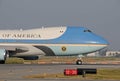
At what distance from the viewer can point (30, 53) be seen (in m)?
64.1

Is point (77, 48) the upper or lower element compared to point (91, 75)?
upper

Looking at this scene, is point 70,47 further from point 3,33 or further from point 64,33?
point 3,33

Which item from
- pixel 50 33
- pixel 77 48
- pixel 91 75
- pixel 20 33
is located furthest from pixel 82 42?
pixel 91 75

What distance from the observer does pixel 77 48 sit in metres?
63.2

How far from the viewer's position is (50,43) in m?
63.4

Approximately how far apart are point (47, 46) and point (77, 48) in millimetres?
4610

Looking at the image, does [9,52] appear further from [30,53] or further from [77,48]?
[77,48]

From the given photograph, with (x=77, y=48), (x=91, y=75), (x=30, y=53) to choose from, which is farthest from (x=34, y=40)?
(x=91, y=75)

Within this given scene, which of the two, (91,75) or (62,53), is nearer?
(91,75)

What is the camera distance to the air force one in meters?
63.2

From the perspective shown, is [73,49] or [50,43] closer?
[73,49]

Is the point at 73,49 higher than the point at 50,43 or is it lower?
lower

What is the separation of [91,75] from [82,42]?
2474cm

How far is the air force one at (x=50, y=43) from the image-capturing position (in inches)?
2490
